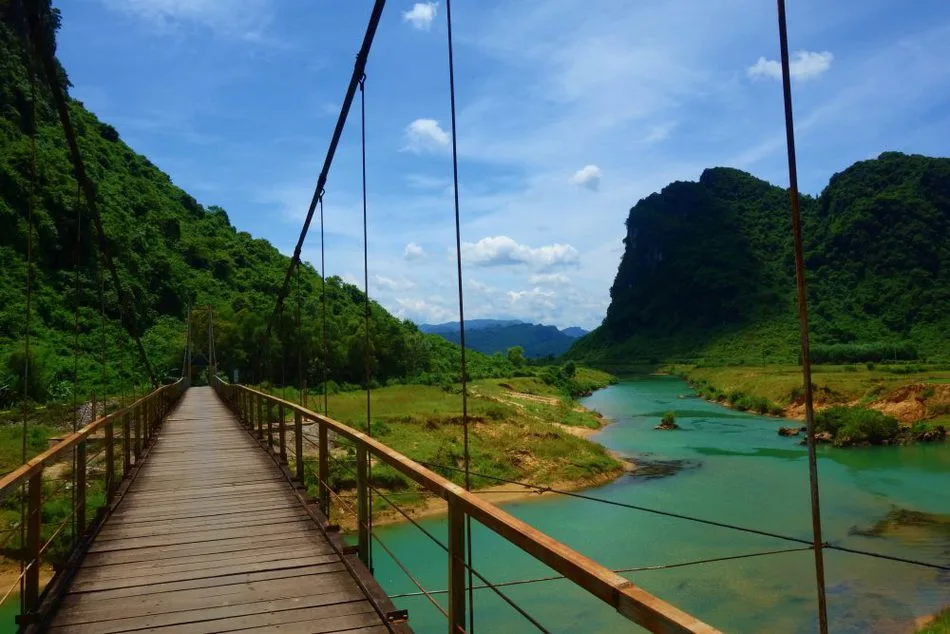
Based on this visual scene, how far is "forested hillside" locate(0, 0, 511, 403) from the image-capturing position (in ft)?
106

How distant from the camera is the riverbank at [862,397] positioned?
1132 inches

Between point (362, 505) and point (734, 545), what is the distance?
15.1 m

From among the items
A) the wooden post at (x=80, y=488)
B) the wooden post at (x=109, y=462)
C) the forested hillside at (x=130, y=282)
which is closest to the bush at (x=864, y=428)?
the forested hillside at (x=130, y=282)

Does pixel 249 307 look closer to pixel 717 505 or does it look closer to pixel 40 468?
pixel 717 505

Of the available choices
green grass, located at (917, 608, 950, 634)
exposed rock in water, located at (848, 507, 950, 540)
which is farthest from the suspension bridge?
exposed rock in water, located at (848, 507, 950, 540)

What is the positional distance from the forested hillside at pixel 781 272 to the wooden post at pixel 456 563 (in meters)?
66.2

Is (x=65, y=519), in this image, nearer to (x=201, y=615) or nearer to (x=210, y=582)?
(x=210, y=582)

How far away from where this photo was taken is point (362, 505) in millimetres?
3871

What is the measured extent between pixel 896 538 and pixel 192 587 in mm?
17773

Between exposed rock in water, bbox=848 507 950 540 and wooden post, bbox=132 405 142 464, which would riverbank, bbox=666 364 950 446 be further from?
wooden post, bbox=132 405 142 464

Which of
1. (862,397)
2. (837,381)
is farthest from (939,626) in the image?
(837,381)

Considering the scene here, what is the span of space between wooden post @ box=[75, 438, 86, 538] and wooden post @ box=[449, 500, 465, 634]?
350 centimetres

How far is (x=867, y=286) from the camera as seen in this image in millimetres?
88312

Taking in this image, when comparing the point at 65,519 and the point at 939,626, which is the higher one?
the point at 65,519
